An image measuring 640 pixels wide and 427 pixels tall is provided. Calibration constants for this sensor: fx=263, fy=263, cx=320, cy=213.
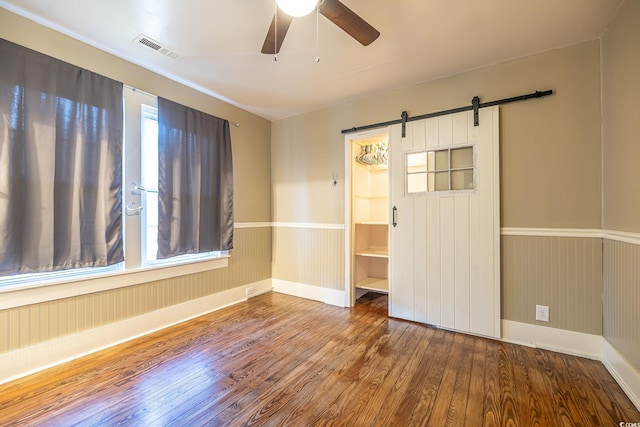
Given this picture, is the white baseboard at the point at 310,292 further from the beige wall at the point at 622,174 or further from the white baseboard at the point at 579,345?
the beige wall at the point at 622,174

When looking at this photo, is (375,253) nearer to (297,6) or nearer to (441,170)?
(441,170)

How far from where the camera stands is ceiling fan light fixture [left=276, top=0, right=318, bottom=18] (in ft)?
4.22

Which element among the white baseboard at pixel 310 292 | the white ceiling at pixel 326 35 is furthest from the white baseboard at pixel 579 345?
the white ceiling at pixel 326 35

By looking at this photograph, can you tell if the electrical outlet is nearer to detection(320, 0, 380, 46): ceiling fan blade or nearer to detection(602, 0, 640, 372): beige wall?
detection(602, 0, 640, 372): beige wall

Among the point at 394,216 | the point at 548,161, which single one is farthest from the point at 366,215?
the point at 548,161

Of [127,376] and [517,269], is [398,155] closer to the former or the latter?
[517,269]

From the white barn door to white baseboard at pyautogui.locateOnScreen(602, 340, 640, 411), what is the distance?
26.4 inches

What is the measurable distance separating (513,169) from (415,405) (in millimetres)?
2093

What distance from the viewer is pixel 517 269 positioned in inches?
92.7

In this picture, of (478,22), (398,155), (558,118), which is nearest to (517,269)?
(558,118)

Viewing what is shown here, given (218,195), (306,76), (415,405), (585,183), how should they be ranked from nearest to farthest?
(415,405) < (585,183) < (306,76) < (218,195)

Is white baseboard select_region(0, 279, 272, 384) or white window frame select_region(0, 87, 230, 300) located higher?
white window frame select_region(0, 87, 230, 300)

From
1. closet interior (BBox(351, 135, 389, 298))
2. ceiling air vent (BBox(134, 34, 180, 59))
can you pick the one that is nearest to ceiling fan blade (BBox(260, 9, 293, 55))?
ceiling air vent (BBox(134, 34, 180, 59))

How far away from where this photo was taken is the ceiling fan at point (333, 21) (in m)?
1.42
